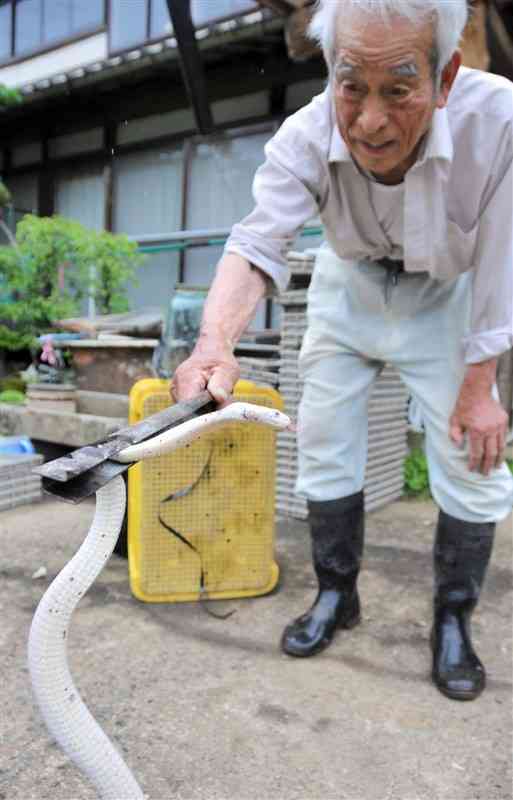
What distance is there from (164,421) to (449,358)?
1.16 metres

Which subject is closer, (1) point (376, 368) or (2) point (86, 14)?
(1) point (376, 368)

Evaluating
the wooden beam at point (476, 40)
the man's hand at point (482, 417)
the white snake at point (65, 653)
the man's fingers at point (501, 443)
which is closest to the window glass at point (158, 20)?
the wooden beam at point (476, 40)

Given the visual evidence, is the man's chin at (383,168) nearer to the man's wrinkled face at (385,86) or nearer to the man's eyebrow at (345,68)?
the man's wrinkled face at (385,86)

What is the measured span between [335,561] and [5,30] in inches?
340

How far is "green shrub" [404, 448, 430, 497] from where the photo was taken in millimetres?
3850

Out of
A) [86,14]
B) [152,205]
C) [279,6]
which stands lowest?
[152,205]

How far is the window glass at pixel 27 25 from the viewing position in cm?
779

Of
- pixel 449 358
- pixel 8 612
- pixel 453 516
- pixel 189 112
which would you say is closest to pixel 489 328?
pixel 449 358

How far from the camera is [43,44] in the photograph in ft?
25.0

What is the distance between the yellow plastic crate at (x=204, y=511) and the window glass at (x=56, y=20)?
6.87 m

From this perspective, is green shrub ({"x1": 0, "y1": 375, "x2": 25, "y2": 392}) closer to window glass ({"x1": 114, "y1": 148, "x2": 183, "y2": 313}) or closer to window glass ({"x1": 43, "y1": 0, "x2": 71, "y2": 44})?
window glass ({"x1": 114, "y1": 148, "x2": 183, "y2": 313})

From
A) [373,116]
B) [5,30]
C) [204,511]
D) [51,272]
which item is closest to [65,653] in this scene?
[373,116]

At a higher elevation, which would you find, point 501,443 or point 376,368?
point 376,368

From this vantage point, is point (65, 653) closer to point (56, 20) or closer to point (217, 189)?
point (217, 189)
